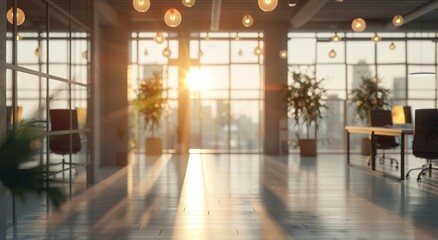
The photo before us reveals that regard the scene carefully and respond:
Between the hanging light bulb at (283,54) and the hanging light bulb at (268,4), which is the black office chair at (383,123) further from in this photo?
the hanging light bulb at (268,4)

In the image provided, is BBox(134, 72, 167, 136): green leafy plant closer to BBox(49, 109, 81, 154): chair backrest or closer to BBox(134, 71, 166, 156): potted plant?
BBox(134, 71, 166, 156): potted plant

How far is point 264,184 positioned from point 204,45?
8389mm

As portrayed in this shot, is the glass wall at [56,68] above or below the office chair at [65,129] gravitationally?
above

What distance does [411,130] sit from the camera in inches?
287

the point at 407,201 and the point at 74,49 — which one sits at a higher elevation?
the point at 74,49

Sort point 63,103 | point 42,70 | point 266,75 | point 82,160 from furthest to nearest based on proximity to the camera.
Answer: point 266,75 < point 82,160 < point 63,103 < point 42,70

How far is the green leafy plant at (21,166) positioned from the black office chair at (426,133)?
667cm

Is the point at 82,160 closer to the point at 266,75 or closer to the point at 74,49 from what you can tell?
the point at 74,49

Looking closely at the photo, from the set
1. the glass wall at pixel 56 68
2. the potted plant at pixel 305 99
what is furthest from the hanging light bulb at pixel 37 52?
the potted plant at pixel 305 99

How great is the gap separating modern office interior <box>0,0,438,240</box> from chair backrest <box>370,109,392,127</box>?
0.04 m

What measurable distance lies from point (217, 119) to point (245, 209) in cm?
1018

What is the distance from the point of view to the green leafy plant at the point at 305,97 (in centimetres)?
1297

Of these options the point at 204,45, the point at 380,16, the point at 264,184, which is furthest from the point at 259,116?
the point at 264,184

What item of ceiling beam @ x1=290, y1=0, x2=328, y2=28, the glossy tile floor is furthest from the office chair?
ceiling beam @ x1=290, y1=0, x2=328, y2=28
